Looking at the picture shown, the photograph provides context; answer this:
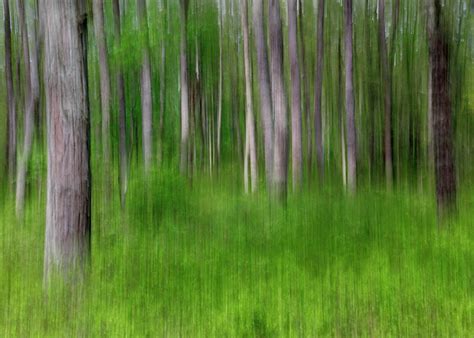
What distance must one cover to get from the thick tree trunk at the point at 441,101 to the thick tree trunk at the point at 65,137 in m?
3.61

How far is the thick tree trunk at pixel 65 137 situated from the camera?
3.28m

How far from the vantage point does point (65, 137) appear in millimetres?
3299

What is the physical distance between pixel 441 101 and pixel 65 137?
381 cm

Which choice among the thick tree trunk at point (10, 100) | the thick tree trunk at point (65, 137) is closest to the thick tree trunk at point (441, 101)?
the thick tree trunk at point (65, 137)

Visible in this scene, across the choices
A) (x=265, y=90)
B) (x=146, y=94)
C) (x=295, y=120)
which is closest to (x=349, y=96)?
(x=295, y=120)

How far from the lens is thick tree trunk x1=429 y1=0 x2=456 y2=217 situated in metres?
4.79

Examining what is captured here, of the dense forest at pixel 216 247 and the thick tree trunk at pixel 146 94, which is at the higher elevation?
the thick tree trunk at pixel 146 94

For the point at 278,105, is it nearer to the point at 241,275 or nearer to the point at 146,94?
the point at 146,94

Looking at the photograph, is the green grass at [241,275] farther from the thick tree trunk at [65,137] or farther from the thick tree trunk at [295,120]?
the thick tree trunk at [295,120]

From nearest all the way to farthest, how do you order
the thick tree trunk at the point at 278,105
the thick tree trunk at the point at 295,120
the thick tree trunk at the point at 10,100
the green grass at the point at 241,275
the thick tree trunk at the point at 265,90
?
the green grass at the point at 241,275, the thick tree trunk at the point at 278,105, the thick tree trunk at the point at 265,90, the thick tree trunk at the point at 295,120, the thick tree trunk at the point at 10,100

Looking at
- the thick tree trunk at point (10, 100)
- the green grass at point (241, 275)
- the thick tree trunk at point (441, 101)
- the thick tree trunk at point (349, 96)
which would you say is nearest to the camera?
the green grass at point (241, 275)

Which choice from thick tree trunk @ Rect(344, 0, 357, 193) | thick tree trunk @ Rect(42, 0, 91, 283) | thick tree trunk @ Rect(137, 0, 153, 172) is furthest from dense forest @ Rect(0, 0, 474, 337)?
thick tree trunk @ Rect(344, 0, 357, 193)

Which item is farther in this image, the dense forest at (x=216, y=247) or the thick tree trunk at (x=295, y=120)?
the thick tree trunk at (x=295, y=120)

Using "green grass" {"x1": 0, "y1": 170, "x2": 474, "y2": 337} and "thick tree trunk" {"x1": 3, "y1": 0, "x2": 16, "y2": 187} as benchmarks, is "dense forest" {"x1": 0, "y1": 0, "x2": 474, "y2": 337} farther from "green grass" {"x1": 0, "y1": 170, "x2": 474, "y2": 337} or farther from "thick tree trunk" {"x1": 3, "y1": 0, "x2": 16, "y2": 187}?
"thick tree trunk" {"x1": 3, "y1": 0, "x2": 16, "y2": 187}
